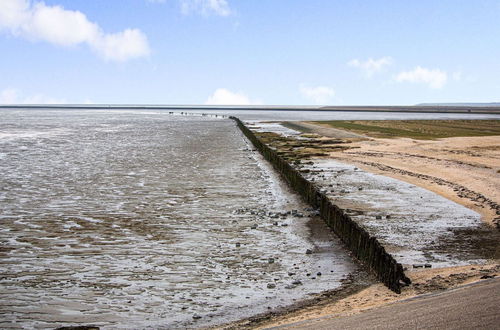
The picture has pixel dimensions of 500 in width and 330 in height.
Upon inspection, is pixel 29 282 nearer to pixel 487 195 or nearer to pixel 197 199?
pixel 197 199

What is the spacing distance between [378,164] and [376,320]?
91.0 feet

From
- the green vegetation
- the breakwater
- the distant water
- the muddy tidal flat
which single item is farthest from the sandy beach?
the green vegetation

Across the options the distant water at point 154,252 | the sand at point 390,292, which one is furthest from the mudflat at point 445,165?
the distant water at point 154,252

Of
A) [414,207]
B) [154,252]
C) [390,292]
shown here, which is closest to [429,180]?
[414,207]

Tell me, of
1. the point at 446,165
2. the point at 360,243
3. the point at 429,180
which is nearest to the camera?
the point at 360,243

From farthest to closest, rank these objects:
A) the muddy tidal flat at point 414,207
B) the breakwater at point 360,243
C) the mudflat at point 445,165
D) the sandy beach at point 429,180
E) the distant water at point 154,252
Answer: the mudflat at point 445,165 < the muddy tidal flat at point 414,207 < the breakwater at point 360,243 < the distant water at point 154,252 < the sandy beach at point 429,180

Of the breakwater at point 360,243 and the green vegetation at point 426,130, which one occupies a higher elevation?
the green vegetation at point 426,130

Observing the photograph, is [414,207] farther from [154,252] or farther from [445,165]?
[445,165]

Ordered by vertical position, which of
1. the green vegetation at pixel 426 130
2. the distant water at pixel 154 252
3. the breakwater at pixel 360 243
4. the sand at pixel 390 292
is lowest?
the distant water at pixel 154 252

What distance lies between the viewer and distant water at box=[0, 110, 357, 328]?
12.0m

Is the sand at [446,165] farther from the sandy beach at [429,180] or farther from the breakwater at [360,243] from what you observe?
the breakwater at [360,243]

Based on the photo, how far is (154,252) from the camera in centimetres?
1619

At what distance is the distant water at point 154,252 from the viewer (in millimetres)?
11961

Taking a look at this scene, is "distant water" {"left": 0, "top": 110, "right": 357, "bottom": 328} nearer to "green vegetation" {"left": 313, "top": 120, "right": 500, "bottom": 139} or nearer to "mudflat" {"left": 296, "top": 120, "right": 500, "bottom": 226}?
"mudflat" {"left": 296, "top": 120, "right": 500, "bottom": 226}
